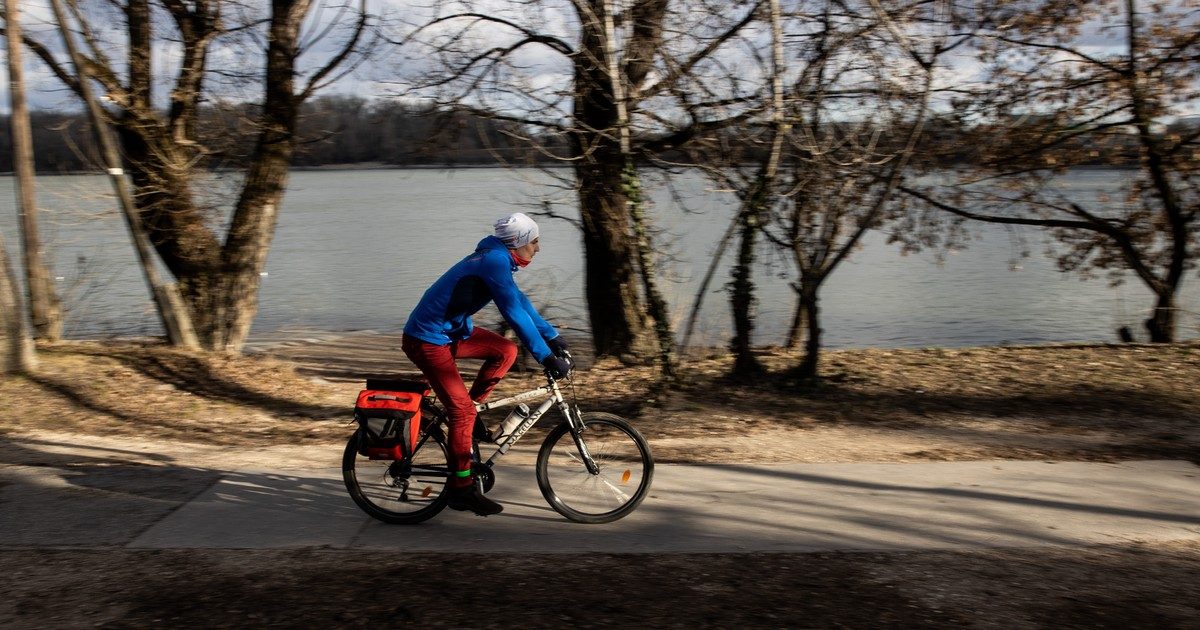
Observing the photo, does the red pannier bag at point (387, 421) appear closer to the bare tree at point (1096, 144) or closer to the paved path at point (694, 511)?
the paved path at point (694, 511)

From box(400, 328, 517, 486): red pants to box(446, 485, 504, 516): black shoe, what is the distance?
0.05 meters

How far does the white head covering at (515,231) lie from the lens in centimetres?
568

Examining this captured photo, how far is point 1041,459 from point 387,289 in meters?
15.4

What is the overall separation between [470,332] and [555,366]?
0.60 m

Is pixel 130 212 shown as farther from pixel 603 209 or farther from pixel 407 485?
pixel 407 485

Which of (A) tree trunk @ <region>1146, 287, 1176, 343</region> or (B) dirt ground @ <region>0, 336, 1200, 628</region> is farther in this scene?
(A) tree trunk @ <region>1146, 287, 1176, 343</region>

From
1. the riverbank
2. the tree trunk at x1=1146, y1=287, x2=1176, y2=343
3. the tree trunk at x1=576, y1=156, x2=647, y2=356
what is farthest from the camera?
the tree trunk at x1=1146, y1=287, x2=1176, y2=343

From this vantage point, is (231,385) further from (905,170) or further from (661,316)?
(905,170)

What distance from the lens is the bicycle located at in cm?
592

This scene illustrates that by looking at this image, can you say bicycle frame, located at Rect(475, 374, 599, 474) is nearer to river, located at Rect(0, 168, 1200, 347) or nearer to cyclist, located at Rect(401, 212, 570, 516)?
cyclist, located at Rect(401, 212, 570, 516)

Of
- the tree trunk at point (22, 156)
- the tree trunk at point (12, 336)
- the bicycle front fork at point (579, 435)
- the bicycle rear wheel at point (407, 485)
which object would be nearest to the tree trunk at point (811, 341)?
the bicycle front fork at point (579, 435)

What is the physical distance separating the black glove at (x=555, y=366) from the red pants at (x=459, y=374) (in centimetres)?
28

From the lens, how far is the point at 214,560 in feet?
17.5

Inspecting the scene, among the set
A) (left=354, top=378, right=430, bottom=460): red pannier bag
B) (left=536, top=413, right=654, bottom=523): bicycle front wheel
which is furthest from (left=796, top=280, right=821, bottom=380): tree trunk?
(left=354, top=378, right=430, bottom=460): red pannier bag
